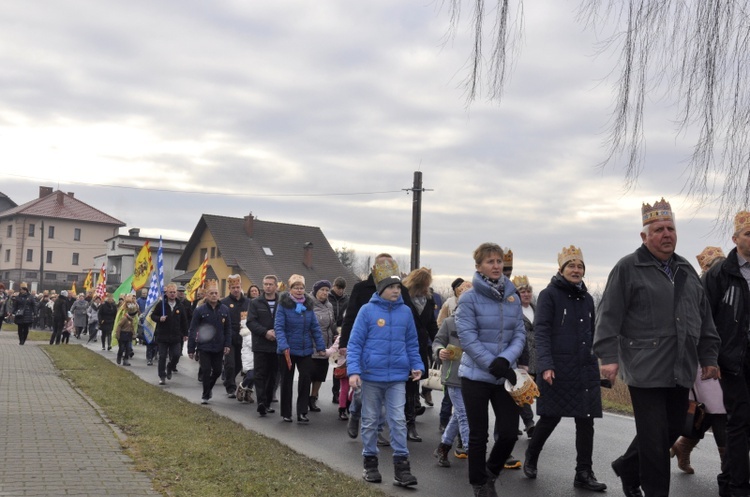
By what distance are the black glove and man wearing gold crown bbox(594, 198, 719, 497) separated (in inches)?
35.5

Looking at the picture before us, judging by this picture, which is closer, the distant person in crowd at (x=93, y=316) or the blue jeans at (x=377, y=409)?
the blue jeans at (x=377, y=409)

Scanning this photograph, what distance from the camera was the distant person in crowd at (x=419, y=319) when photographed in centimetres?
1009

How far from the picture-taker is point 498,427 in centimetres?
646

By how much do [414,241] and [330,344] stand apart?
15.0 meters

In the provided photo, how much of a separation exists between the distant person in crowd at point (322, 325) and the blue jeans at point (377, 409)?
4.89m

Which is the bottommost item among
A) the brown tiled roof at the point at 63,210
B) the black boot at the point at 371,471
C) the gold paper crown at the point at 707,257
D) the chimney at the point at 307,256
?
the black boot at the point at 371,471

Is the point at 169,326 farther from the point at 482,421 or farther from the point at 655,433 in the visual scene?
the point at 655,433

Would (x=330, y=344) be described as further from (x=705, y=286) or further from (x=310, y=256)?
(x=310, y=256)

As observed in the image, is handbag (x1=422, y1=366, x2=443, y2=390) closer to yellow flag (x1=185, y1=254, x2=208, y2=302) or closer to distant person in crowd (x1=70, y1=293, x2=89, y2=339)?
yellow flag (x1=185, y1=254, x2=208, y2=302)

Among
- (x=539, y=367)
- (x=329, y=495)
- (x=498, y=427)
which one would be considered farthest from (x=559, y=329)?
(x=329, y=495)

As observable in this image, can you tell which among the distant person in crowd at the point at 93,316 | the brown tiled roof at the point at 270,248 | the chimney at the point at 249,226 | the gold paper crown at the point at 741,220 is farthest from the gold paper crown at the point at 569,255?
the chimney at the point at 249,226

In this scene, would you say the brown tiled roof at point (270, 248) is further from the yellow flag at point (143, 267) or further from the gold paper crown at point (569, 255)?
the gold paper crown at point (569, 255)

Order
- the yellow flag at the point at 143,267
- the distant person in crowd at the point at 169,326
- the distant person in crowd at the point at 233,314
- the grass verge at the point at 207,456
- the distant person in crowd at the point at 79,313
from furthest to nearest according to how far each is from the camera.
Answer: the distant person in crowd at the point at 79,313 → the yellow flag at the point at 143,267 → the distant person in crowd at the point at 169,326 → the distant person in crowd at the point at 233,314 → the grass verge at the point at 207,456

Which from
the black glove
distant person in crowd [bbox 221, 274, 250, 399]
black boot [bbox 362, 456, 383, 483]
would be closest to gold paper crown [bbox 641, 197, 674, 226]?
the black glove
